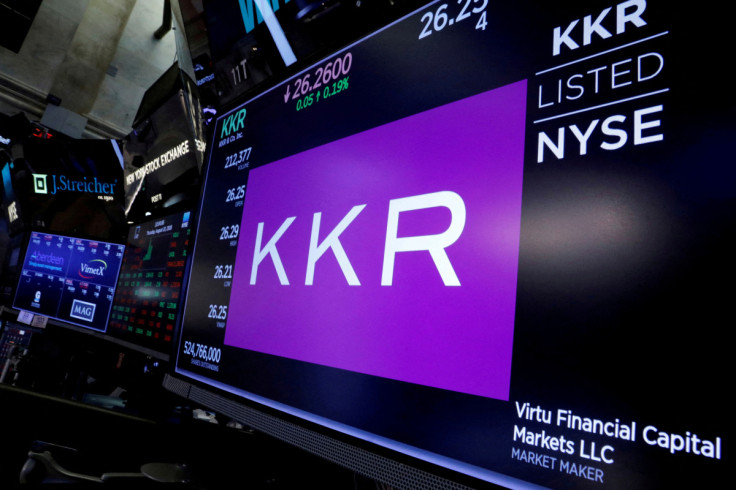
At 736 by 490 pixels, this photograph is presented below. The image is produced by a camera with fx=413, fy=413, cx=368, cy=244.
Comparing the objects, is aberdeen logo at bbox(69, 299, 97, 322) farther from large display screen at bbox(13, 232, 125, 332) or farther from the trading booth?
the trading booth

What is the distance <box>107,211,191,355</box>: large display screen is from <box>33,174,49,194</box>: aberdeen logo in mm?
1369

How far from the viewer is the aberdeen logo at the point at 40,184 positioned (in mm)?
2844

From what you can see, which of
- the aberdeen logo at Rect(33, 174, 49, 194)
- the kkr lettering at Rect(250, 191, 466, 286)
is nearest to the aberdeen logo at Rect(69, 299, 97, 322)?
the aberdeen logo at Rect(33, 174, 49, 194)

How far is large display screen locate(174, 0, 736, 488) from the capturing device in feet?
1.40

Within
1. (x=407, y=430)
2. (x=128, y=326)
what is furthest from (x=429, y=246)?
(x=128, y=326)

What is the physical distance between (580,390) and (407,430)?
0.87 ft

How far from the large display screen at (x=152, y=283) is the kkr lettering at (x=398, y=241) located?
750mm

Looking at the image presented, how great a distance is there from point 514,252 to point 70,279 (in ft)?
8.21

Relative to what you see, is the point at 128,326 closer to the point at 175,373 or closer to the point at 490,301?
the point at 175,373

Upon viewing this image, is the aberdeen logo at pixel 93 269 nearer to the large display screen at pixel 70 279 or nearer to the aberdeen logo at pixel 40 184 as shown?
the large display screen at pixel 70 279

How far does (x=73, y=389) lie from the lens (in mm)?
2141

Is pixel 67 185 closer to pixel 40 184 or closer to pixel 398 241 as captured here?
pixel 40 184

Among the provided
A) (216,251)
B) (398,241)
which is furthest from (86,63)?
(398,241)

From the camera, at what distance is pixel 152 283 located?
173cm
